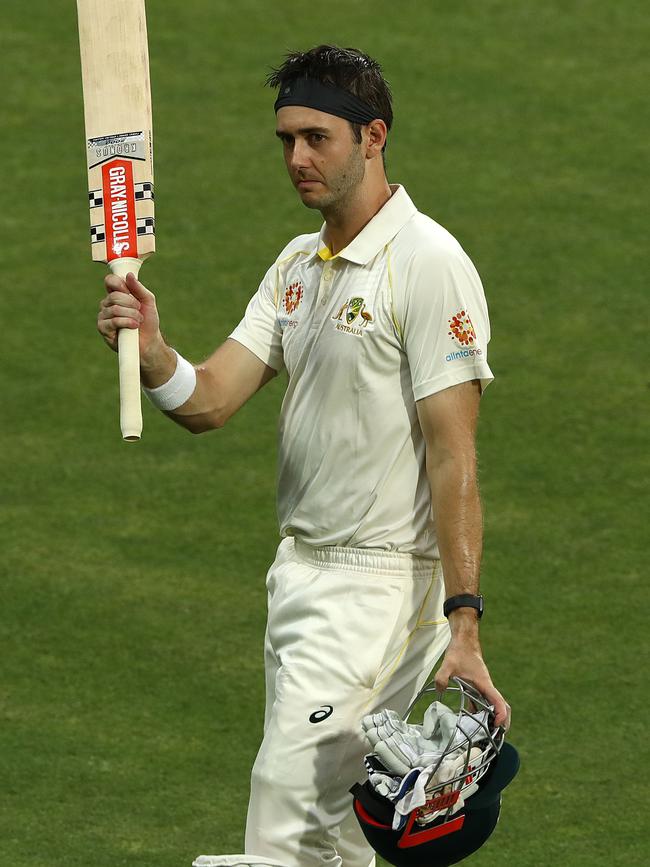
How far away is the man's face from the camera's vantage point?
472 cm

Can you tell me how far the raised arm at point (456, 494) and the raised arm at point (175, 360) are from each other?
67 cm

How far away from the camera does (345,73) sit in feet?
15.6

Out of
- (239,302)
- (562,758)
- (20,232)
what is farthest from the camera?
(20,232)

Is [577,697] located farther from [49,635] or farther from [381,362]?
[381,362]

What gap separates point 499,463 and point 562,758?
2.24m

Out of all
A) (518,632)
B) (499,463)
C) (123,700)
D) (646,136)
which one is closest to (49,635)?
(123,700)

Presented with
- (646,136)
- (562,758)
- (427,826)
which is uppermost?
(646,136)

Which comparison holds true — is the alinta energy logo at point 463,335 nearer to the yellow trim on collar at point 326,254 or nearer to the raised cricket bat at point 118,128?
the yellow trim on collar at point 326,254

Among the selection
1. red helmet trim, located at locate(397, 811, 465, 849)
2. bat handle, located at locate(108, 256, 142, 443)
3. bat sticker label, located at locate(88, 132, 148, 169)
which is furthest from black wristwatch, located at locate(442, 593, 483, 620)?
bat sticker label, located at locate(88, 132, 148, 169)

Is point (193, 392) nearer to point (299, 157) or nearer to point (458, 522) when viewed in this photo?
point (299, 157)

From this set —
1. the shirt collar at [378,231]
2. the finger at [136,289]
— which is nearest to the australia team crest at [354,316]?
the shirt collar at [378,231]

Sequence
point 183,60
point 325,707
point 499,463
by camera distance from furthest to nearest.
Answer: point 183,60
point 499,463
point 325,707

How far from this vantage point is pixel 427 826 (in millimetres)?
4359

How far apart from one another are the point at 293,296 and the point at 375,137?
1.60ft
